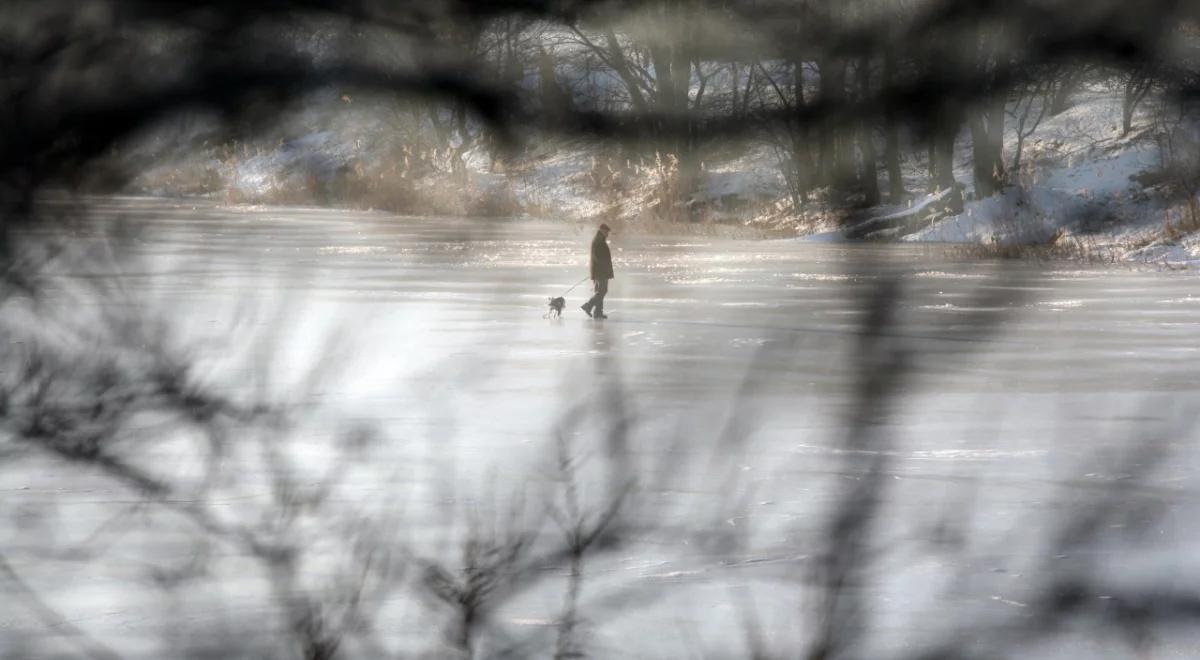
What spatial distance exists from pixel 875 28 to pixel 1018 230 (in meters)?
0.21

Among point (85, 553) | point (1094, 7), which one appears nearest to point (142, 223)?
point (1094, 7)

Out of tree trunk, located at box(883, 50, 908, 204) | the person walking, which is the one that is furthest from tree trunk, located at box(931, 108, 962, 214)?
the person walking

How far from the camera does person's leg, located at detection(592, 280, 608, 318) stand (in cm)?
1653

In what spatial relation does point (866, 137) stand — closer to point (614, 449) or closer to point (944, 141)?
point (944, 141)

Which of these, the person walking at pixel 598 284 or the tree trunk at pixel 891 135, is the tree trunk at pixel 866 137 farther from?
the person walking at pixel 598 284

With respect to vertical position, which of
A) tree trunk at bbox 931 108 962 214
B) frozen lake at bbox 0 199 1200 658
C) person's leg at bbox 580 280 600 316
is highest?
tree trunk at bbox 931 108 962 214

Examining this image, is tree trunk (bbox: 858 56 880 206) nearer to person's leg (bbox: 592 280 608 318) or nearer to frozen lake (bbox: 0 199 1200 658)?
frozen lake (bbox: 0 199 1200 658)

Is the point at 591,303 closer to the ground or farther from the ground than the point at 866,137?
closer to the ground

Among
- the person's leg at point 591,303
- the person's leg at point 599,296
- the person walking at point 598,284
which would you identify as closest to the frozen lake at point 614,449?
the person walking at point 598,284

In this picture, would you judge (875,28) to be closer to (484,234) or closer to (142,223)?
(484,234)

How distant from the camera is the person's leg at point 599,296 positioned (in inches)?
651

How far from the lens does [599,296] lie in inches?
668

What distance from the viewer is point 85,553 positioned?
216 inches

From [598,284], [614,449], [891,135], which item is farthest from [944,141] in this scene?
[598,284]
